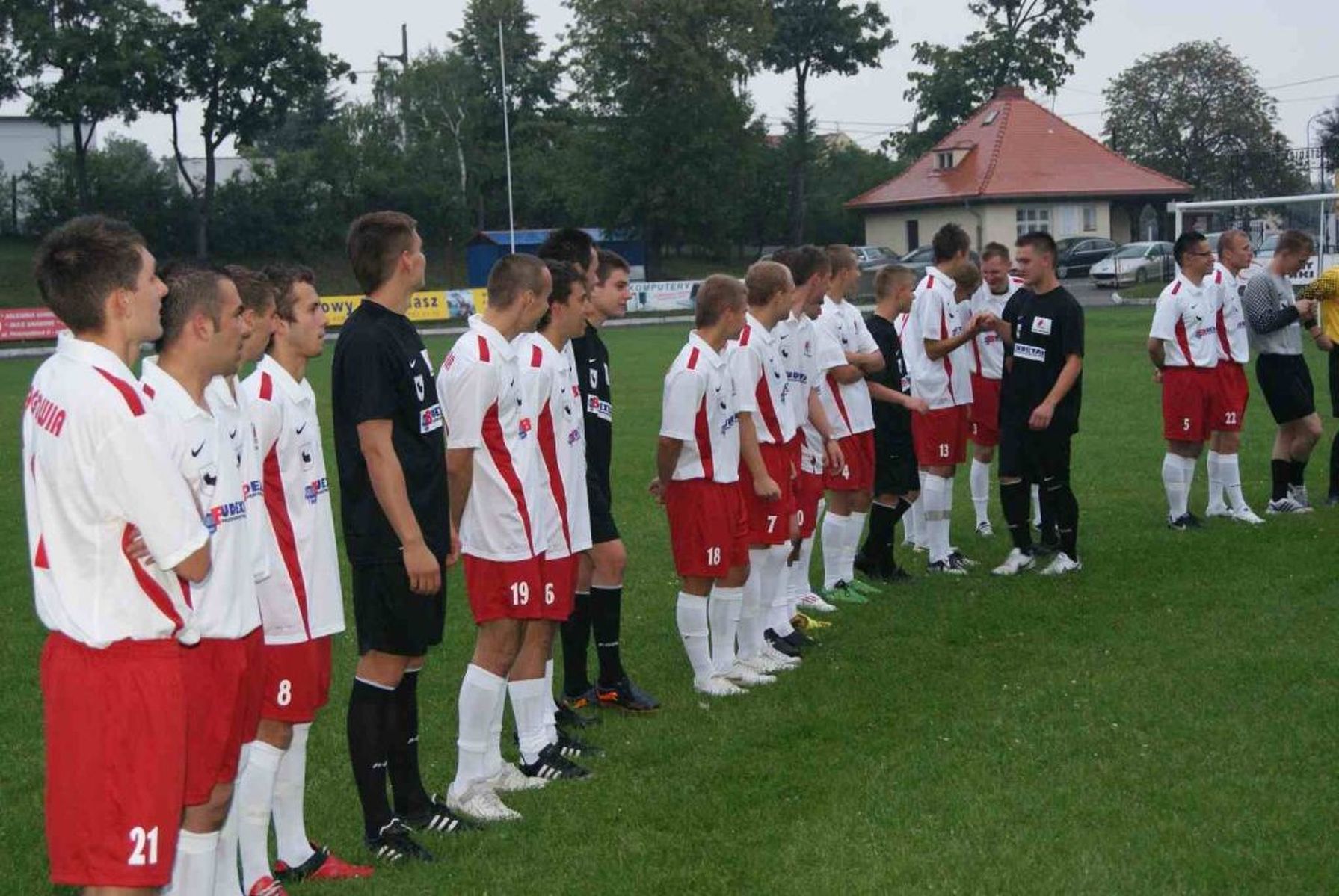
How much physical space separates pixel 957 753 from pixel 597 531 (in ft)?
6.93

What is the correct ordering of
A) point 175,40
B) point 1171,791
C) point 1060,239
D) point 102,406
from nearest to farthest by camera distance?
point 102,406
point 1171,791
point 175,40
point 1060,239

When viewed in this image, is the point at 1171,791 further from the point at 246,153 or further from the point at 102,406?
the point at 246,153

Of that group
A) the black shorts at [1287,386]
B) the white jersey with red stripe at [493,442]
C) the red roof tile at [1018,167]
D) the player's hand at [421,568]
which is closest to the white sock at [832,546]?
the white jersey with red stripe at [493,442]

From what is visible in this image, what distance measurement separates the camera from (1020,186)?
65.0 meters

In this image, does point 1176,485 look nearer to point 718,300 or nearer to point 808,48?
point 718,300

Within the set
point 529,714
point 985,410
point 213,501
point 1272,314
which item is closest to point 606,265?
point 529,714

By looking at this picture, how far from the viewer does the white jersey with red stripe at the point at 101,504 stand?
11.9 feet

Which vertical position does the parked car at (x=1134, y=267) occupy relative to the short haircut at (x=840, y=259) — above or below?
above

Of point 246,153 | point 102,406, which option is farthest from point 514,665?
point 246,153

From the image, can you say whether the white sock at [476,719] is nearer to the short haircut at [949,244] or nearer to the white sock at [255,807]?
the white sock at [255,807]

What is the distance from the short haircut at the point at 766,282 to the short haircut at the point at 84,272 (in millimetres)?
4804

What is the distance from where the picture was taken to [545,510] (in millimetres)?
6312

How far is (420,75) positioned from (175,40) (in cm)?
1881

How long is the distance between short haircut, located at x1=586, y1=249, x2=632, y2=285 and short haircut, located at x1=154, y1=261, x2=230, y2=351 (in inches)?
126
